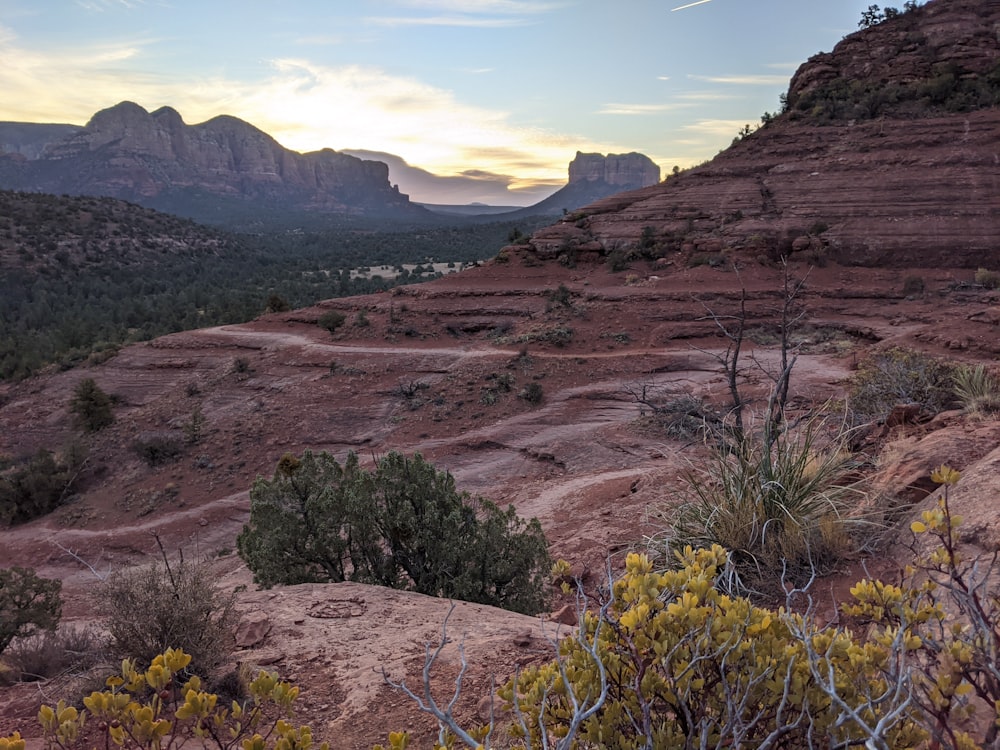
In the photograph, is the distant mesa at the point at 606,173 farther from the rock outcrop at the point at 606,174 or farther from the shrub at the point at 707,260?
the shrub at the point at 707,260

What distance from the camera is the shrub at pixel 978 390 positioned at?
216 inches

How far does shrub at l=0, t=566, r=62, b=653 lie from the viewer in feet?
16.6

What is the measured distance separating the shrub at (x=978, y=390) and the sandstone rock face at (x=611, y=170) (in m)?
195

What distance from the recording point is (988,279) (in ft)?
66.9

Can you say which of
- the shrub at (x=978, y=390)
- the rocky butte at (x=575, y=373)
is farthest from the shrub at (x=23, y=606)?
the shrub at (x=978, y=390)

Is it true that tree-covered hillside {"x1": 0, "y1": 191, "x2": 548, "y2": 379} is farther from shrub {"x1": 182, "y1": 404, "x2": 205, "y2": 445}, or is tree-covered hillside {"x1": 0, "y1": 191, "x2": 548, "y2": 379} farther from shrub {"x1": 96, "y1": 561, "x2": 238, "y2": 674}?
shrub {"x1": 96, "y1": 561, "x2": 238, "y2": 674}

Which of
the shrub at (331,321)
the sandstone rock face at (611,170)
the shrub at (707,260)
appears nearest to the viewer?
the shrub at (331,321)

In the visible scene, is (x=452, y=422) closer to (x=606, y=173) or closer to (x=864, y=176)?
(x=864, y=176)

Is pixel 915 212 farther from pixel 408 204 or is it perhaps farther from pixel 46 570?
pixel 408 204

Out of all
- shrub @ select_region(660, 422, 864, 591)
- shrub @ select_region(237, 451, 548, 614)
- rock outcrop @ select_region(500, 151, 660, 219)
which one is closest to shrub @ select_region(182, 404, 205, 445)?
shrub @ select_region(237, 451, 548, 614)

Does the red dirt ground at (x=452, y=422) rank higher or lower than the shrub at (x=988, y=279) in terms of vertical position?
lower

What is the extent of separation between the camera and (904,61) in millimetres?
34094

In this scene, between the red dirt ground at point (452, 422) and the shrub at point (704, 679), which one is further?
the red dirt ground at point (452, 422)

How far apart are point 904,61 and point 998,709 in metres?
44.0
